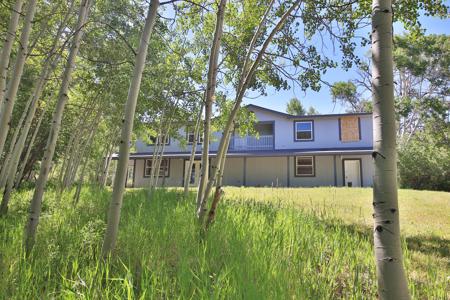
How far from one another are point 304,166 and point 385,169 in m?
20.9

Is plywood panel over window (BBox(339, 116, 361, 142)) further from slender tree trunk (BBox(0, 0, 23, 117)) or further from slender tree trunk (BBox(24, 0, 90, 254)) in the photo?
slender tree trunk (BBox(0, 0, 23, 117))

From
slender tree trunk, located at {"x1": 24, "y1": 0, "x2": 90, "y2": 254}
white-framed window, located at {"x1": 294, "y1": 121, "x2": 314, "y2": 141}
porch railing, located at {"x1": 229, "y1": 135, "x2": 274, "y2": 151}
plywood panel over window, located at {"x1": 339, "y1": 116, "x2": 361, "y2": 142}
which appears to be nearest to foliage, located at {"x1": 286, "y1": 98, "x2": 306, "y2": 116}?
white-framed window, located at {"x1": 294, "y1": 121, "x2": 314, "y2": 141}

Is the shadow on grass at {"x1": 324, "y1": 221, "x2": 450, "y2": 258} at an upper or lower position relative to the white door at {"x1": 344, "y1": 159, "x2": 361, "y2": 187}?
lower

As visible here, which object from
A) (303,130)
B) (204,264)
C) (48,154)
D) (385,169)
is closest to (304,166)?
(303,130)

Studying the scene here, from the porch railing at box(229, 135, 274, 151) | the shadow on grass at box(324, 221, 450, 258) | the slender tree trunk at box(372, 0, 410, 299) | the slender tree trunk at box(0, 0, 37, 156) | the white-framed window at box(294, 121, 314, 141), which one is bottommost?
the shadow on grass at box(324, 221, 450, 258)

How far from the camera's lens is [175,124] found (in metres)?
13.7

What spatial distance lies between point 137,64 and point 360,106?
33.4 meters

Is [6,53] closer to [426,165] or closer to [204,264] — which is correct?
[204,264]

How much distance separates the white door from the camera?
2134cm

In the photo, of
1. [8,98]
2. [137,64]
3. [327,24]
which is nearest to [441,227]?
[327,24]

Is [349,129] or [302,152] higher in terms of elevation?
[349,129]

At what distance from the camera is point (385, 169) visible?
5.53ft

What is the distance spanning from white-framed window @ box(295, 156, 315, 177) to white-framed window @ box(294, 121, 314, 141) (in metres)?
1.39

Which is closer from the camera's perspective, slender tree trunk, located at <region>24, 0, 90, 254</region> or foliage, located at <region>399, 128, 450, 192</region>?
slender tree trunk, located at <region>24, 0, 90, 254</region>
